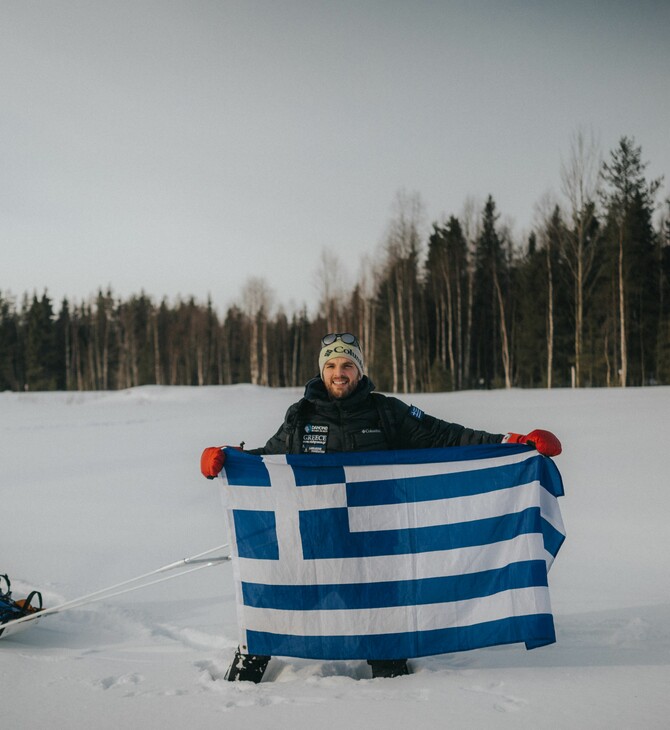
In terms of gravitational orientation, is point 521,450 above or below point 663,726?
above

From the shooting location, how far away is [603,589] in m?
4.79

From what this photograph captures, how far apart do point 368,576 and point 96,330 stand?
2437 inches

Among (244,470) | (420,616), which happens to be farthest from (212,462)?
(420,616)

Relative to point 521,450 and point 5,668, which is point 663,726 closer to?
point 521,450

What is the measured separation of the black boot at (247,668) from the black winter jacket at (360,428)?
118 centimetres

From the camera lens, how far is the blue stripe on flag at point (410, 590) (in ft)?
10.7

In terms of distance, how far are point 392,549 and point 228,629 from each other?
1577 millimetres

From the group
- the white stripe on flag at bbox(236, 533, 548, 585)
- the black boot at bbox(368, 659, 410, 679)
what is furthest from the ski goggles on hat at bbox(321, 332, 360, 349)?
the black boot at bbox(368, 659, 410, 679)

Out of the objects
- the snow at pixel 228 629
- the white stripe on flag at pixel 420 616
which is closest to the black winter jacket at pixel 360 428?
the white stripe on flag at pixel 420 616

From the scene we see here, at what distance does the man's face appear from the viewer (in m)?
3.62

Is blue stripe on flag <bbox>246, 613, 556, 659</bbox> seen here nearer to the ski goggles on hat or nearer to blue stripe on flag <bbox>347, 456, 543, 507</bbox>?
blue stripe on flag <bbox>347, 456, 543, 507</bbox>

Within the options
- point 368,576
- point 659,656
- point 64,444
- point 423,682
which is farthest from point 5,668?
point 64,444

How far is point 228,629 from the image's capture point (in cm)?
411

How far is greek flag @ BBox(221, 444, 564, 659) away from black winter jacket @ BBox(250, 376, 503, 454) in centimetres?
17
